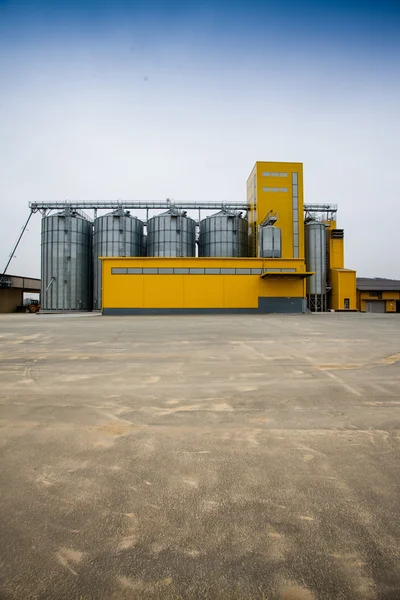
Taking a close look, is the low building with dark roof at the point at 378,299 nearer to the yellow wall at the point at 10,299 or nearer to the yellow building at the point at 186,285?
the yellow building at the point at 186,285

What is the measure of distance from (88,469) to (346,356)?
6.19 meters

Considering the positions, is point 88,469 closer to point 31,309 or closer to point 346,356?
point 346,356

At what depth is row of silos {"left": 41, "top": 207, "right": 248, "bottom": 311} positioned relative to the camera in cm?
3062

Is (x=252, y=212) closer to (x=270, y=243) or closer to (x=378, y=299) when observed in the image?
(x=270, y=243)

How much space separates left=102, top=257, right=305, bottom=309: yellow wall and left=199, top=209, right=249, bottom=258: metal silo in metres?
5.95

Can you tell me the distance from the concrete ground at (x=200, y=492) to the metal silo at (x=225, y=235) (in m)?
28.5

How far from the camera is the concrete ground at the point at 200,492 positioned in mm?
1305

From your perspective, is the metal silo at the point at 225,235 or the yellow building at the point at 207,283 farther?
the metal silo at the point at 225,235

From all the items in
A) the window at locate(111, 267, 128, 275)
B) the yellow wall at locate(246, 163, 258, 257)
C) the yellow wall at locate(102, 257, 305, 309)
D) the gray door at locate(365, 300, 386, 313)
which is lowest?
the gray door at locate(365, 300, 386, 313)

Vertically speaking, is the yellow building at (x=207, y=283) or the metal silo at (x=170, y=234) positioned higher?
the metal silo at (x=170, y=234)

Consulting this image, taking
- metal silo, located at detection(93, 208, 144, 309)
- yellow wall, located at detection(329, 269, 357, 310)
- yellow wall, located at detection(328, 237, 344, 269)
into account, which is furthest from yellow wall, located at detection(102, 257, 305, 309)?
yellow wall, located at detection(328, 237, 344, 269)

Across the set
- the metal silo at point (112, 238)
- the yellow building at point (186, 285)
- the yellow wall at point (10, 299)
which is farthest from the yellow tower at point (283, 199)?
the yellow wall at point (10, 299)

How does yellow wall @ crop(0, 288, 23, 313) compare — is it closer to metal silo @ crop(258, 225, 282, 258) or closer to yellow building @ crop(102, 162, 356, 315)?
yellow building @ crop(102, 162, 356, 315)

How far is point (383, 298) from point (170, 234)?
31653 millimetres
